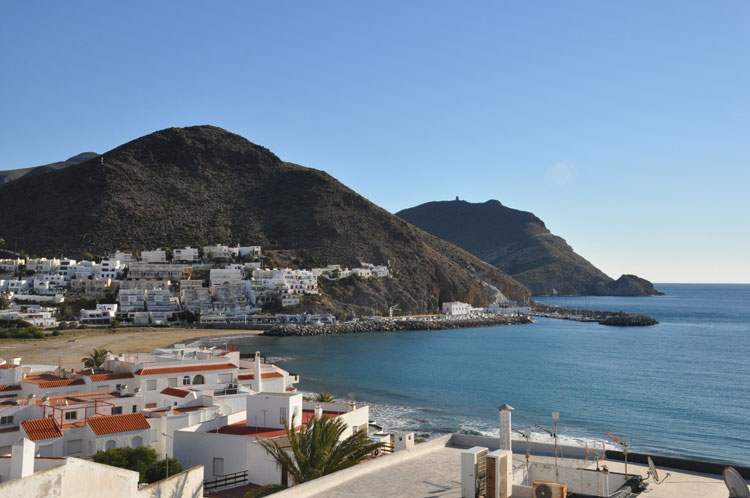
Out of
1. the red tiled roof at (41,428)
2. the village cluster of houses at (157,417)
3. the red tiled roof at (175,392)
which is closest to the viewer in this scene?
the village cluster of houses at (157,417)

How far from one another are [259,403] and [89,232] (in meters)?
100

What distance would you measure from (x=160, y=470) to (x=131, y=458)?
0.87 meters

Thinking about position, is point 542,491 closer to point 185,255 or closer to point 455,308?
point 185,255

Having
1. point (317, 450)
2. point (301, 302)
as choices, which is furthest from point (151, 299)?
point (317, 450)

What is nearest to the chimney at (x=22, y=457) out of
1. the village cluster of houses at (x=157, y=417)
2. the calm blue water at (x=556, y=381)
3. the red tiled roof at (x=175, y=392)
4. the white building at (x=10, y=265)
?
the village cluster of houses at (x=157, y=417)

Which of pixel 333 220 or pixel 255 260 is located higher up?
pixel 333 220

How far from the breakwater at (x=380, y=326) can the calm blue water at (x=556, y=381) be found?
399 centimetres

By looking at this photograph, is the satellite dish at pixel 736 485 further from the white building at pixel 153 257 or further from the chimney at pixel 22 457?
the white building at pixel 153 257

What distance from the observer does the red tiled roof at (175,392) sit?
2125 centimetres

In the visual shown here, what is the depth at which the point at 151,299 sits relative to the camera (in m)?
83.9

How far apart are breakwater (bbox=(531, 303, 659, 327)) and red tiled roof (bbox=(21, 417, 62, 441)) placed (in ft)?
310

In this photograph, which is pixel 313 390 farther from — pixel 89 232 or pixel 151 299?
pixel 89 232

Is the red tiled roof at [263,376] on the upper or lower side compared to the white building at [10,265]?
lower

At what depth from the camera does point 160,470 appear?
14.5 meters
